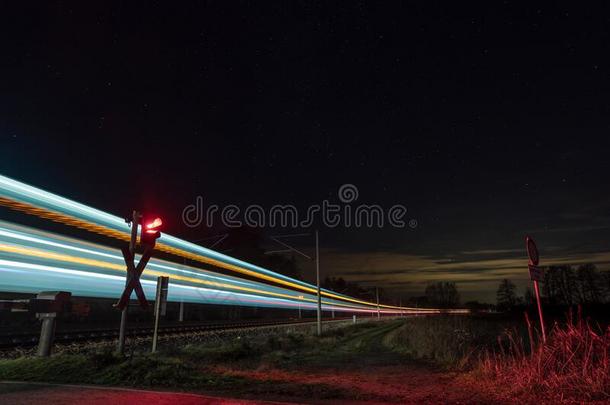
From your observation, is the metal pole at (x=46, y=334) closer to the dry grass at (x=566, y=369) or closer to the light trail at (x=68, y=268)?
the light trail at (x=68, y=268)

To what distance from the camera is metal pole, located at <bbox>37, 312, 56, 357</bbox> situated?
10.5 metres

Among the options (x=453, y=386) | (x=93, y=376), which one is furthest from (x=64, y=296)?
(x=453, y=386)

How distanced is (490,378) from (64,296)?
1037 cm

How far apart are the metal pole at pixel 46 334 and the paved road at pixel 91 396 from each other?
2805 mm

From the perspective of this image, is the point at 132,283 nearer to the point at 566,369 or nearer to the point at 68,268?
the point at 566,369

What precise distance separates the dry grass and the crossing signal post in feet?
26.0

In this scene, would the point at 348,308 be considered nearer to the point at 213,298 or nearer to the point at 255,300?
the point at 255,300

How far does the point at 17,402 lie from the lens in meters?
6.63

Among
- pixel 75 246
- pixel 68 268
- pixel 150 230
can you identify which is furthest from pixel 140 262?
pixel 75 246

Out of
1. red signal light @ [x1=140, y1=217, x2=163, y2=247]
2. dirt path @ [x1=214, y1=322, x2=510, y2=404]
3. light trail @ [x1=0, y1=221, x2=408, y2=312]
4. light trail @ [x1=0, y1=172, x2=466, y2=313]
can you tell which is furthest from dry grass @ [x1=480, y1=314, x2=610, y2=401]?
light trail @ [x1=0, y1=172, x2=466, y2=313]

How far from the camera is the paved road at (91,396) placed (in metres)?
6.70

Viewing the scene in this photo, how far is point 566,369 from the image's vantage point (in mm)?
7965

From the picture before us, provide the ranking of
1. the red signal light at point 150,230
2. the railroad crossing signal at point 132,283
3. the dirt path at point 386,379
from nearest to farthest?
the dirt path at point 386,379
the railroad crossing signal at point 132,283
the red signal light at point 150,230

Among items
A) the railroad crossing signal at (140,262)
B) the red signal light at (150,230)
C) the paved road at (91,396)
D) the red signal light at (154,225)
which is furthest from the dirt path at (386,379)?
the red signal light at (154,225)
